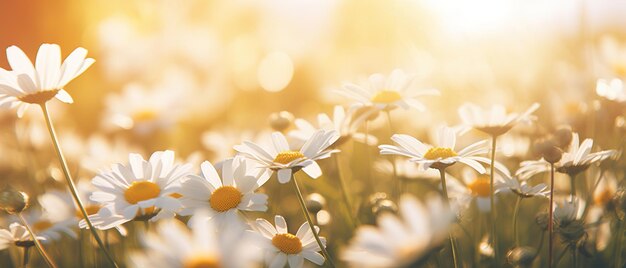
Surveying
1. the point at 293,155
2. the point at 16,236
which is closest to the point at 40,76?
the point at 16,236

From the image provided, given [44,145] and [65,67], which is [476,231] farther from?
[44,145]

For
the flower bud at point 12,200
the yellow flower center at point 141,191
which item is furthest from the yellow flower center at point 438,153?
the flower bud at point 12,200

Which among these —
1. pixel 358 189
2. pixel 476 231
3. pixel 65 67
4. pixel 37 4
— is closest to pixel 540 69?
pixel 358 189

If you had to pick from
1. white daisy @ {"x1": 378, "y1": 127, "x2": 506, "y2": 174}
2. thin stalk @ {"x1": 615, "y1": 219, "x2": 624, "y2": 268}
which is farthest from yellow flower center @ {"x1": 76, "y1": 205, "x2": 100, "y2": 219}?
thin stalk @ {"x1": 615, "y1": 219, "x2": 624, "y2": 268}

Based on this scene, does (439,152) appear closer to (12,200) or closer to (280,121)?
(280,121)

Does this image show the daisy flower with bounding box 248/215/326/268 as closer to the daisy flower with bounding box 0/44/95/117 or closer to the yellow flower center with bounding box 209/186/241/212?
the yellow flower center with bounding box 209/186/241/212

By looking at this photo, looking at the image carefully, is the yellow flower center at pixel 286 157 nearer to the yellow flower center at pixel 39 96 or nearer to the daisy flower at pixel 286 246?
the daisy flower at pixel 286 246
